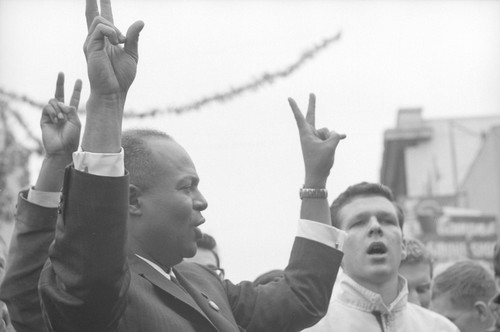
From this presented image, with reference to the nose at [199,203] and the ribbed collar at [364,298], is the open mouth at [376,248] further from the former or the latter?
the nose at [199,203]

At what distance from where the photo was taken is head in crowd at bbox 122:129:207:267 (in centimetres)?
339

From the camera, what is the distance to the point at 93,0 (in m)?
3.14

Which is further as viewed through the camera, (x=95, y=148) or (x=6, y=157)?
(x=6, y=157)

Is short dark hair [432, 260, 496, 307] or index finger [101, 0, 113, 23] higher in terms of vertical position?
index finger [101, 0, 113, 23]

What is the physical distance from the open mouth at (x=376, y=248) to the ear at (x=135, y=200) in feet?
6.35

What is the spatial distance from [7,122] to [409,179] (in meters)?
43.0

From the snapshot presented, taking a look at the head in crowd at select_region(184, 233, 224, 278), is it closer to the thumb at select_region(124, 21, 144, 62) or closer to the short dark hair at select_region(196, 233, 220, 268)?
the short dark hair at select_region(196, 233, 220, 268)

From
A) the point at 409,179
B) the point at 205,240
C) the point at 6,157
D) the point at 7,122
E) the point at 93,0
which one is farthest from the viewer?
the point at 409,179

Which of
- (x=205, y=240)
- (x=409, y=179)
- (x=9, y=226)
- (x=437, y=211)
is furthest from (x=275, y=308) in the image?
(x=409, y=179)

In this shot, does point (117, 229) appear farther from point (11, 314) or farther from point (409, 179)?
point (409, 179)

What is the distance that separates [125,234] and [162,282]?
500mm

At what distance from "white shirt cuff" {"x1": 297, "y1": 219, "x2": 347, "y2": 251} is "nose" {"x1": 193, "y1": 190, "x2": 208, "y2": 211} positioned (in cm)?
58

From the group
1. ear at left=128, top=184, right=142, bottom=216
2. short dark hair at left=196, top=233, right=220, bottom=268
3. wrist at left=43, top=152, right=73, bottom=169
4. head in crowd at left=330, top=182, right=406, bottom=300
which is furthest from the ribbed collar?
wrist at left=43, top=152, right=73, bottom=169

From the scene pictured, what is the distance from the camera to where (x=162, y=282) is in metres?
3.33
